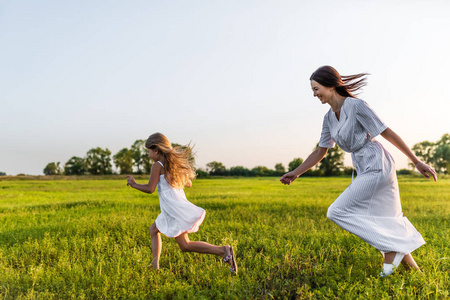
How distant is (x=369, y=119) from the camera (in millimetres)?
3719

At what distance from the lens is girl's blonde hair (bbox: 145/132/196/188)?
15.0ft

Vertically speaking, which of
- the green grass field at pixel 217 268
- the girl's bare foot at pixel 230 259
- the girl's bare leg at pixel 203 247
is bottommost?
the green grass field at pixel 217 268

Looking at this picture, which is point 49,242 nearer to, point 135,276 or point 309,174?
point 135,276

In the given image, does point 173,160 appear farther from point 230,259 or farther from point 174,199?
point 230,259

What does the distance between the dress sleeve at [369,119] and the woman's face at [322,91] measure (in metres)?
0.35

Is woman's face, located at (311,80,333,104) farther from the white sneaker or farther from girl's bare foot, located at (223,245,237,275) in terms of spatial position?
girl's bare foot, located at (223,245,237,275)

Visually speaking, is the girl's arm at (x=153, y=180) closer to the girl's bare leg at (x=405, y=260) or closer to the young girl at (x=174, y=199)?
the young girl at (x=174, y=199)

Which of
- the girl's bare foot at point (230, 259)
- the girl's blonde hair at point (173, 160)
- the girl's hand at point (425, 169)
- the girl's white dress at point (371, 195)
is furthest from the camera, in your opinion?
the girl's blonde hair at point (173, 160)

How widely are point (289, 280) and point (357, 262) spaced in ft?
4.10

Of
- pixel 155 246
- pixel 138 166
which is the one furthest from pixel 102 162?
pixel 155 246

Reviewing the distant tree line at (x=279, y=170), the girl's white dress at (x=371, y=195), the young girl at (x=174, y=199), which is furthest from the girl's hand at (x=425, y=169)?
the distant tree line at (x=279, y=170)

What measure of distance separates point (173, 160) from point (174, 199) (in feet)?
1.76

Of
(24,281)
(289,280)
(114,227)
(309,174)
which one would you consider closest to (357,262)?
(289,280)

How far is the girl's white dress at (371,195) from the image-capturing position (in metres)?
3.71
